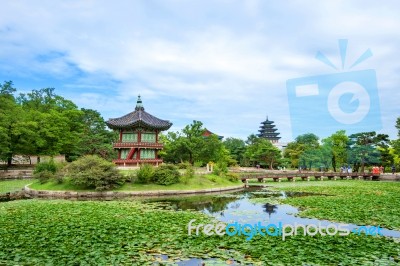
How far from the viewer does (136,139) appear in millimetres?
35219

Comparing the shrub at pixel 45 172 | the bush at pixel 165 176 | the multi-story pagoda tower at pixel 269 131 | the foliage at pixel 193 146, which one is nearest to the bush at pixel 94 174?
the shrub at pixel 45 172

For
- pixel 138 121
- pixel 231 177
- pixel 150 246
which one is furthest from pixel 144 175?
pixel 150 246

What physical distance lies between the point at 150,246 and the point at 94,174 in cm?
1449

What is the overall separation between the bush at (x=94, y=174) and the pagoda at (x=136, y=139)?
10857 mm

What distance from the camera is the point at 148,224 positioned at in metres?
11.4

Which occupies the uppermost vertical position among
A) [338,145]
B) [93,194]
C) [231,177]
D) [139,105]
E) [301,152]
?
[139,105]

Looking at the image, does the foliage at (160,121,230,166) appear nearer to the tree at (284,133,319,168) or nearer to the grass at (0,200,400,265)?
the tree at (284,133,319,168)

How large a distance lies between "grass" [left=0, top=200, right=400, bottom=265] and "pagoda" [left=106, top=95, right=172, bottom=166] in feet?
74.0

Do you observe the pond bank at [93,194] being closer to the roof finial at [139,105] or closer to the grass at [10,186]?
the grass at [10,186]

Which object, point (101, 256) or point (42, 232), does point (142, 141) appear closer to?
point (42, 232)

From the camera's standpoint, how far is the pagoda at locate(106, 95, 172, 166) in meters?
34.4

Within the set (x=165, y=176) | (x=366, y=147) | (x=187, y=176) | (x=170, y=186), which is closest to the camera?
(x=170, y=186)

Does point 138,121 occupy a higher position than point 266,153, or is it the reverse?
point 138,121

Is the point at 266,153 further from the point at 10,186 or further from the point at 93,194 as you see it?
the point at 10,186
